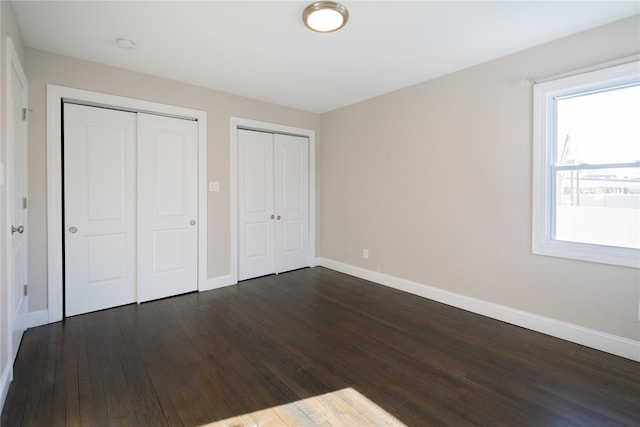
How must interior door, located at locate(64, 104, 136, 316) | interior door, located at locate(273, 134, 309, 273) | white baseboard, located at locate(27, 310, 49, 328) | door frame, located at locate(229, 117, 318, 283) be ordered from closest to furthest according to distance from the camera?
white baseboard, located at locate(27, 310, 49, 328), interior door, located at locate(64, 104, 136, 316), door frame, located at locate(229, 117, 318, 283), interior door, located at locate(273, 134, 309, 273)

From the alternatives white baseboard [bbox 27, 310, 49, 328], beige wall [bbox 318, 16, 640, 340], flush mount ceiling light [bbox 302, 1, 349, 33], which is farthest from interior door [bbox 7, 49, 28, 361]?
beige wall [bbox 318, 16, 640, 340]

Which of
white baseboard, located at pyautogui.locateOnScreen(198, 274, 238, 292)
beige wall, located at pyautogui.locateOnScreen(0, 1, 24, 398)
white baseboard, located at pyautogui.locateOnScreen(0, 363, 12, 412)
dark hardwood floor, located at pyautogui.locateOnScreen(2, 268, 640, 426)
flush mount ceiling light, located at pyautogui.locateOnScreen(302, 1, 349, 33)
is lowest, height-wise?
dark hardwood floor, located at pyautogui.locateOnScreen(2, 268, 640, 426)

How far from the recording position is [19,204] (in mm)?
2494

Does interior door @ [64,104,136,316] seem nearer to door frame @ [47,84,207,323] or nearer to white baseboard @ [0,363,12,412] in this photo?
door frame @ [47,84,207,323]

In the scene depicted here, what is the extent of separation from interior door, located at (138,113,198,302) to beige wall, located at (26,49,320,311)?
0.22 meters

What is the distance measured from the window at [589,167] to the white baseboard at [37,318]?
4.54m

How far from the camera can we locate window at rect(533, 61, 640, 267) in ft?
7.76

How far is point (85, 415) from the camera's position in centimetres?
172

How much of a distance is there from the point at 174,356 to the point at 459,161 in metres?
3.21

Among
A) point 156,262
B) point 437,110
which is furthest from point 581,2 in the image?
point 156,262

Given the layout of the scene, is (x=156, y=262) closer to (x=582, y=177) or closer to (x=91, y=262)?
(x=91, y=262)

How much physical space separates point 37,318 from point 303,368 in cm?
255

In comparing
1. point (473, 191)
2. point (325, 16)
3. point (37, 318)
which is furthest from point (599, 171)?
point (37, 318)

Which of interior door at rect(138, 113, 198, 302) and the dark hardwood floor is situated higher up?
interior door at rect(138, 113, 198, 302)
